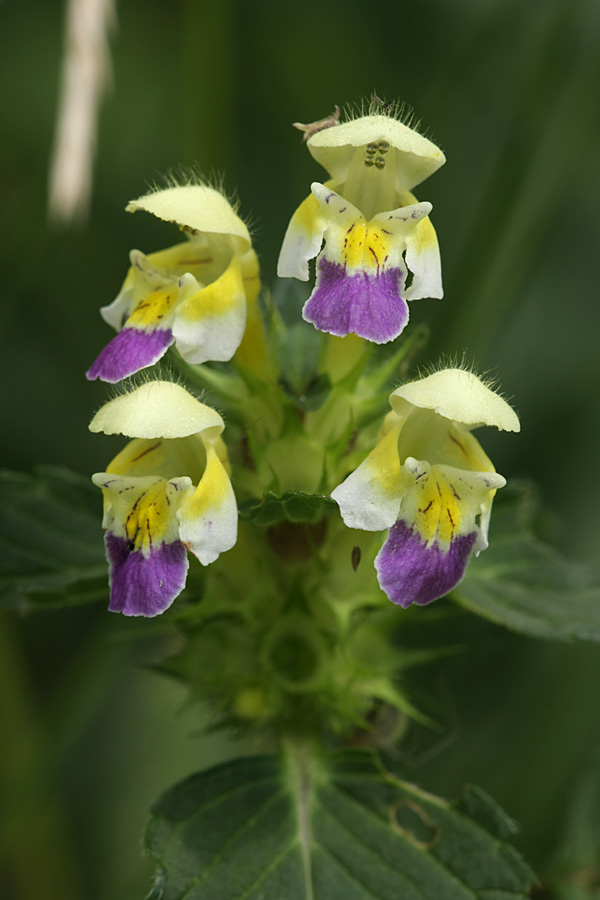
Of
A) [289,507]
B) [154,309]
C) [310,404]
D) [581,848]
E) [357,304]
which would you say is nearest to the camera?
[357,304]

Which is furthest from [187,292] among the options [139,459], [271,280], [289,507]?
[271,280]

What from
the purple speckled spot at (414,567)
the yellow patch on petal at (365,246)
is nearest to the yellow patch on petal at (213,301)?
the yellow patch on petal at (365,246)

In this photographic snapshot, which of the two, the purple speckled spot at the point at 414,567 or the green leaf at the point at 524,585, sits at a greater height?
the purple speckled spot at the point at 414,567

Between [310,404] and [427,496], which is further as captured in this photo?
[310,404]

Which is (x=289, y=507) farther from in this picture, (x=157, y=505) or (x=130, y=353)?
(x=130, y=353)

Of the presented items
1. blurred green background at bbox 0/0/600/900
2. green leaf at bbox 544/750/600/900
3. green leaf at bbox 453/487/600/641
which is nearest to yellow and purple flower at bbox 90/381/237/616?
green leaf at bbox 453/487/600/641

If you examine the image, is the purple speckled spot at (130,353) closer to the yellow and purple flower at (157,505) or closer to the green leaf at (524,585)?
the yellow and purple flower at (157,505)

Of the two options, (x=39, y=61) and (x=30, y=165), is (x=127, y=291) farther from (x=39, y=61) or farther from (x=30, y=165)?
(x=39, y=61)
